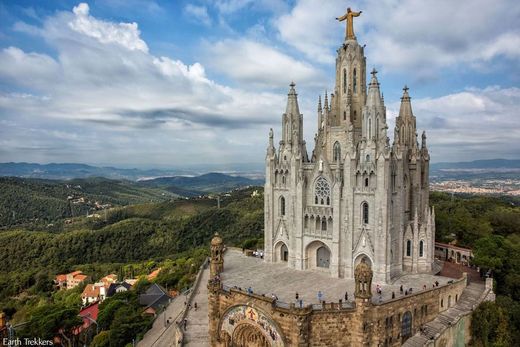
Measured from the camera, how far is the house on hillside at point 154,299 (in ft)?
147

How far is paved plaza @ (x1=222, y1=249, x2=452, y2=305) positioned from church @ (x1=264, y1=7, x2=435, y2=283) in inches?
42.1

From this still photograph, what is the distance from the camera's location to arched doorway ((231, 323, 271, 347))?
27108 millimetres

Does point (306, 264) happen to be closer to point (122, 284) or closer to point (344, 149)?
point (344, 149)

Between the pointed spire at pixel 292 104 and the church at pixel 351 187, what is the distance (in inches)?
3.6

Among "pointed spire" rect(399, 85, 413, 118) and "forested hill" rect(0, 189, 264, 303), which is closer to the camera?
"pointed spire" rect(399, 85, 413, 118)

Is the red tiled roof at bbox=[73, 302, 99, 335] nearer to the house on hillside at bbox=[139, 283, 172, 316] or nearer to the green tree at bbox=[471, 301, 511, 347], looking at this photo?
the house on hillside at bbox=[139, 283, 172, 316]

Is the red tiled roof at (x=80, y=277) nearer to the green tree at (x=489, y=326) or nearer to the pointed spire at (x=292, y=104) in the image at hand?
the pointed spire at (x=292, y=104)

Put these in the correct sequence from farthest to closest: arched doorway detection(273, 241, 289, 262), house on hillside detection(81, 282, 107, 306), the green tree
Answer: house on hillside detection(81, 282, 107, 306), arched doorway detection(273, 241, 289, 262), the green tree

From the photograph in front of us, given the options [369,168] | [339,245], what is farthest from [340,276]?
[369,168]

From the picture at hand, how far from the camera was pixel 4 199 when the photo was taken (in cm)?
14912

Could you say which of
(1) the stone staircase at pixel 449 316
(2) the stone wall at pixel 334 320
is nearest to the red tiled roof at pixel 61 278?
(2) the stone wall at pixel 334 320

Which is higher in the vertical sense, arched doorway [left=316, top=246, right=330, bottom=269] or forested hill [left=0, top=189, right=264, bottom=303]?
arched doorway [left=316, top=246, right=330, bottom=269]

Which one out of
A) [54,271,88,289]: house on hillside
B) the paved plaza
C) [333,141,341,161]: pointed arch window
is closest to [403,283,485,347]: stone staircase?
the paved plaza

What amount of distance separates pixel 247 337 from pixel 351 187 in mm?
13905
